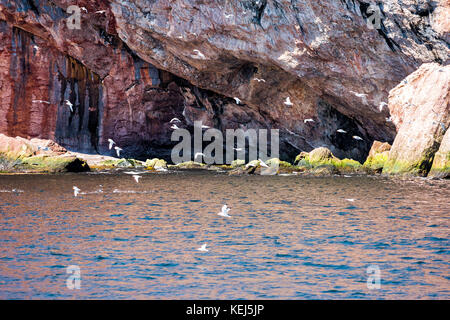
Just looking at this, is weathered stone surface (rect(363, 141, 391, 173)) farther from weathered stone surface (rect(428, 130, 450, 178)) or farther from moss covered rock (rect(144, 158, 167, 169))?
moss covered rock (rect(144, 158, 167, 169))

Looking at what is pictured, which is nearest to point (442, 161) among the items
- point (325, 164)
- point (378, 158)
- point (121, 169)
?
point (378, 158)

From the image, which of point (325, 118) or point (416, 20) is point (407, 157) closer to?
point (416, 20)

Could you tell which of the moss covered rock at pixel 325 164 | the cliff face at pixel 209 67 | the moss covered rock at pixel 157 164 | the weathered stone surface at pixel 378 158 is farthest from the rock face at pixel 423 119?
the moss covered rock at pixel 157 164

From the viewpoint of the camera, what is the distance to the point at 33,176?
120ft

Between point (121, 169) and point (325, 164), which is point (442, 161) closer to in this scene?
point (325, 164)

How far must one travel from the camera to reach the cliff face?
3638 centimetres

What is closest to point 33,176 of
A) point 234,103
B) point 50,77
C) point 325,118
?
point 50,77

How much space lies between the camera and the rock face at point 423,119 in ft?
110

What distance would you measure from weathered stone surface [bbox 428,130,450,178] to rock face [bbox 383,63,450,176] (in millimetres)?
199

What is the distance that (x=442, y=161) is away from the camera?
3288 cm

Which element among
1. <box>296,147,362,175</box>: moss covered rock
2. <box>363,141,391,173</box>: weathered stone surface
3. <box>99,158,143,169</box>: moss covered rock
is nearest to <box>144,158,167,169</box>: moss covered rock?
<box>99,158,143,169</box>: moss covered rock

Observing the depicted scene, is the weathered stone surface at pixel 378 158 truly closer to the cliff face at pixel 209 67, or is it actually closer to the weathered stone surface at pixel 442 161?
the cliff face at pixel 209 67
